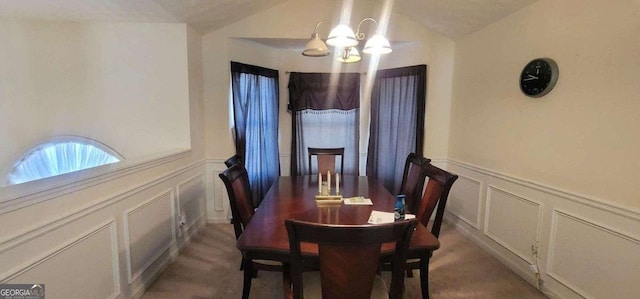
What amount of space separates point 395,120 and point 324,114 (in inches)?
38.6

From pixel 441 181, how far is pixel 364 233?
1.05 m

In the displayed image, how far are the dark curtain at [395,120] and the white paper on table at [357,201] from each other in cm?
177

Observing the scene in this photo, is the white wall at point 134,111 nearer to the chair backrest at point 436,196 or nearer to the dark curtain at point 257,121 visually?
the dark curtain at point 257,121

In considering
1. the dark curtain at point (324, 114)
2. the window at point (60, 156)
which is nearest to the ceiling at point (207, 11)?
the dark curtain at point (324, 114)

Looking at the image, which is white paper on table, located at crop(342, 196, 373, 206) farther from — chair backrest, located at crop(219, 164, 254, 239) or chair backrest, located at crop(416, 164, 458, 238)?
chair backrest, located at crop(219, 164, 254, 239)

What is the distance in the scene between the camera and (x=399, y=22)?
139 inches

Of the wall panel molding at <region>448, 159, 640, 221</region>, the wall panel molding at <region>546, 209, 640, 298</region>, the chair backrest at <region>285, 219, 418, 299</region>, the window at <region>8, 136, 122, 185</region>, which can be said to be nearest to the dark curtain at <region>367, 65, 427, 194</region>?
the wall panel molding at <region>448, 159, 640, 221</region>

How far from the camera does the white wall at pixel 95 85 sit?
112 inches

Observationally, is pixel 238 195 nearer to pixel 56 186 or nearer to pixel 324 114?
pixel 56 186

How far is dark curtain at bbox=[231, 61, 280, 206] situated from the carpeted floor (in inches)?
43.2

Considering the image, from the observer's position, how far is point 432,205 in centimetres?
194

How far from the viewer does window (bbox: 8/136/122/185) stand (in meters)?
2.97

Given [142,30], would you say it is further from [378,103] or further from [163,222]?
[378,103]

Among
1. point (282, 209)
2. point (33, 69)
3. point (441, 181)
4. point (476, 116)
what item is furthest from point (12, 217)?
Result: point (476, 116)
